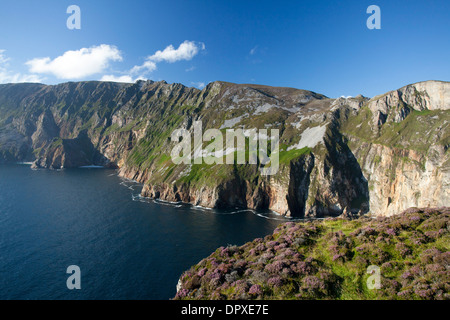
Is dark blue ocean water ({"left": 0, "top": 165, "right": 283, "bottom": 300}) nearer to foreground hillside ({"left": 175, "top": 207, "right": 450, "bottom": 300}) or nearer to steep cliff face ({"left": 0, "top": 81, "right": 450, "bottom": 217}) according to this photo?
steep cliff face ({"left": 0, "top": 81, "right": 450, "bottom": 217})

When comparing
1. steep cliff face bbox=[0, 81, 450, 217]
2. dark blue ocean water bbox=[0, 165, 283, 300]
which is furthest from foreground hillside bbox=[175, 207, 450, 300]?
steep cliff face bbox=[0, 81, 450, 217]

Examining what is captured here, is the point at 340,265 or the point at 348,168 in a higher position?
the point at 348,168

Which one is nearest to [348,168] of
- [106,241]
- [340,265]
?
[340,265]

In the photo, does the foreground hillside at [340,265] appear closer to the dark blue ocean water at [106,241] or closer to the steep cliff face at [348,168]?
the dark blue ocean water at [106,241]

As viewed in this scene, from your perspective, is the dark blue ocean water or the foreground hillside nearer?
the foreground hillside

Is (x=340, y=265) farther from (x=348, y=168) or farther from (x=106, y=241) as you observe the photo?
(x=348, y=168)

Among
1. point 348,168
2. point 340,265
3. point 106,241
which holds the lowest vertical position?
point 106,241
